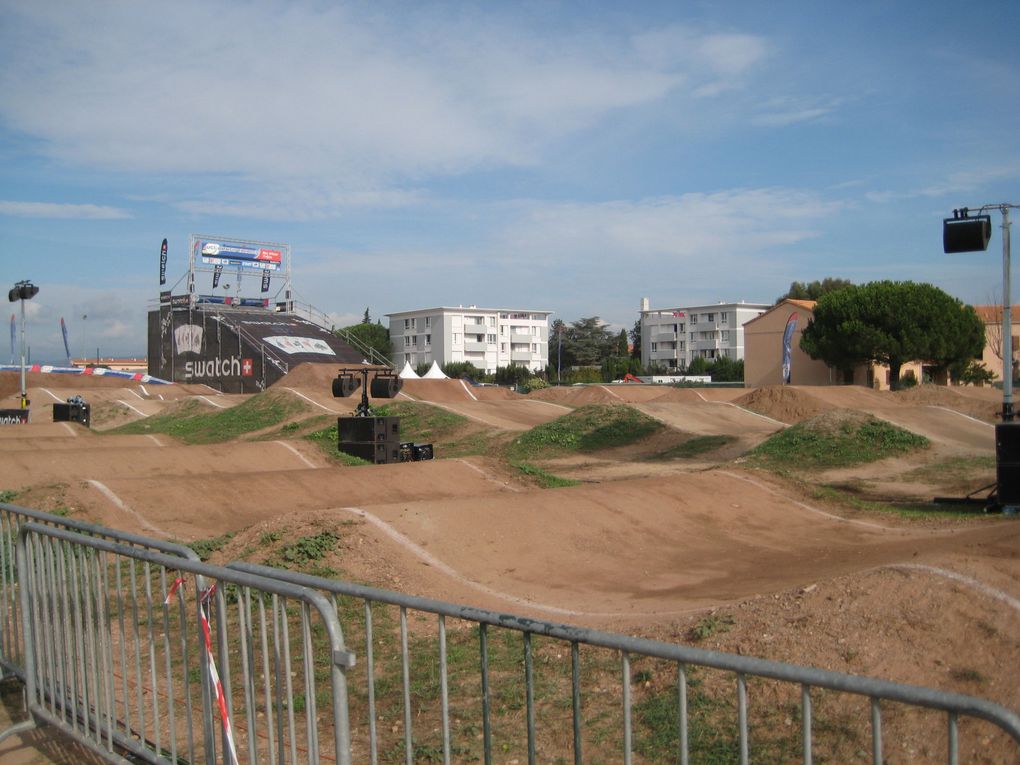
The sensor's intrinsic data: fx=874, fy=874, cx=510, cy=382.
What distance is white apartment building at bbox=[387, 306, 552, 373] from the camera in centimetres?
10681

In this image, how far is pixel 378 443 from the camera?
21.1 meters

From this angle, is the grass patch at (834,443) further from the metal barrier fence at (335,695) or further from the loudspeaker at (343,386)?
the metal barrier fence at (335,695)

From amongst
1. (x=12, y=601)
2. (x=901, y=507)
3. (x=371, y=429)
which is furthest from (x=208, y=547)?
(x=901, y=507)

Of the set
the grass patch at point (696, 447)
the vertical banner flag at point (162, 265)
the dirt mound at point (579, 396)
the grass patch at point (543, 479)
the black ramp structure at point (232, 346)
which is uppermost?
the vertical banner flag at point (162, 265)

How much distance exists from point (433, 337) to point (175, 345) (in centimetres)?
4658

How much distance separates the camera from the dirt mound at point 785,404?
122 feet

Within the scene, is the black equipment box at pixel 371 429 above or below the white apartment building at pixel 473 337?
below

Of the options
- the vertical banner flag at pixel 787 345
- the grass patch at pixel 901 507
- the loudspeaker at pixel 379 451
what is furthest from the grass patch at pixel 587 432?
the vertical banner flag at pixel 787 345

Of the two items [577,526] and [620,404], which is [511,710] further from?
[620,404]

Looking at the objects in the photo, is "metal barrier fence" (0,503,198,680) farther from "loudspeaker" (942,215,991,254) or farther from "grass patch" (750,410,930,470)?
"grass patch" (750,410,930,470)

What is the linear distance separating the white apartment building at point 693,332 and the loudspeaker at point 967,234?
88.0m

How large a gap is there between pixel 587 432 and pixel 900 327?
2972cm

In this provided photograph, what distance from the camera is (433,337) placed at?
108m

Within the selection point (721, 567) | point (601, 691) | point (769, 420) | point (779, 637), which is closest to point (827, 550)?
point (721, 567)
